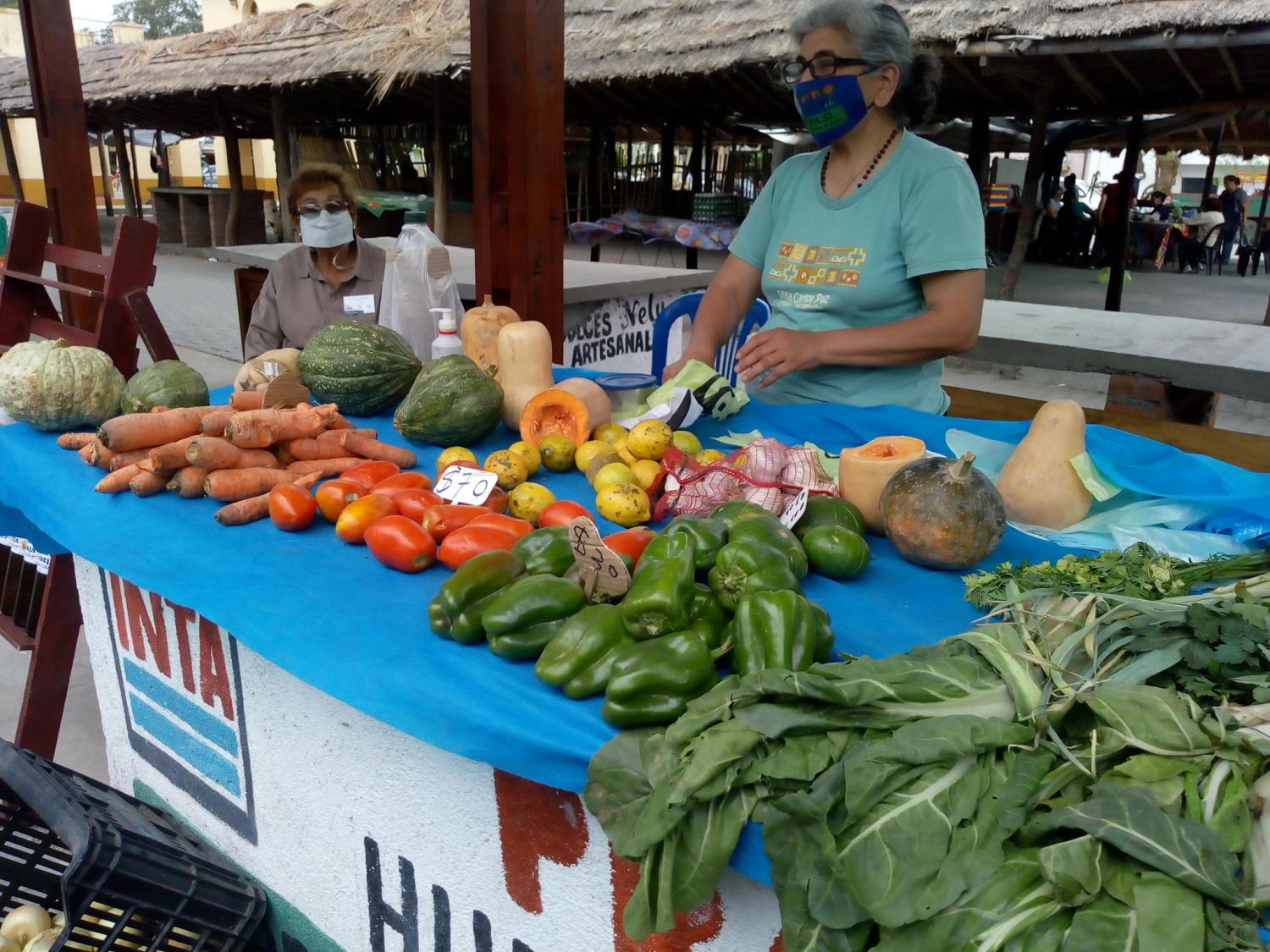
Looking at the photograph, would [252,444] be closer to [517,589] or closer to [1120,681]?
[517,589]

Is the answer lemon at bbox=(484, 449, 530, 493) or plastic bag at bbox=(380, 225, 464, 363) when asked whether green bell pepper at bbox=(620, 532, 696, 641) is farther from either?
plastic bag at bbox=(380, 225, 464, 363)

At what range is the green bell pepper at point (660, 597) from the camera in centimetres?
135

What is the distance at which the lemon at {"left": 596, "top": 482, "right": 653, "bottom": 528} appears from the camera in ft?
6.33

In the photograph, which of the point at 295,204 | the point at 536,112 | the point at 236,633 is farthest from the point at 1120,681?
the point at 295,204

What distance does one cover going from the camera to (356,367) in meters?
2.68

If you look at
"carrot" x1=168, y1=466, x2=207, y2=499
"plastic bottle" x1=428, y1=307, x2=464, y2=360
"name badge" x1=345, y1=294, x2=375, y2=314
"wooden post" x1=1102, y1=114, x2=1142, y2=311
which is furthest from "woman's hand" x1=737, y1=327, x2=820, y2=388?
"wooden post" x1=1102, y1=114, x2=1142, y2=311

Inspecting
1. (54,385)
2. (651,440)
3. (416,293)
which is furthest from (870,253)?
(54,385)

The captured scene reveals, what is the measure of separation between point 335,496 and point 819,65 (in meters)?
1.96

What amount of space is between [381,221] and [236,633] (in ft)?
53.3

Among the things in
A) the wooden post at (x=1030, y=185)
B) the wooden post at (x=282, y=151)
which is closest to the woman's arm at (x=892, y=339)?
the wooden post at (x=1030, y=185)

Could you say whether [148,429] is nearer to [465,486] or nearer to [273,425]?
[273,425]

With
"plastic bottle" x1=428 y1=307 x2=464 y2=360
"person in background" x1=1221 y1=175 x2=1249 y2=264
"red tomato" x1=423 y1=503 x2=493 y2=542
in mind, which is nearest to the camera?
"red tomato" x1=423 y1=503 x2=493 y2=542

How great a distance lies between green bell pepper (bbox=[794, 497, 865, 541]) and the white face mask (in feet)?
10.2

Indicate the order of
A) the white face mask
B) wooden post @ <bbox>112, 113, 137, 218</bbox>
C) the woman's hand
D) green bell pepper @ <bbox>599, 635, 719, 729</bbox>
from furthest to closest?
wooden post @ <bbox>112, 113, 137, 218</bbox>
the white face mask
the woman's hand
green bell pepper @ <bbox>599, 635, 719, 729</bbox>
